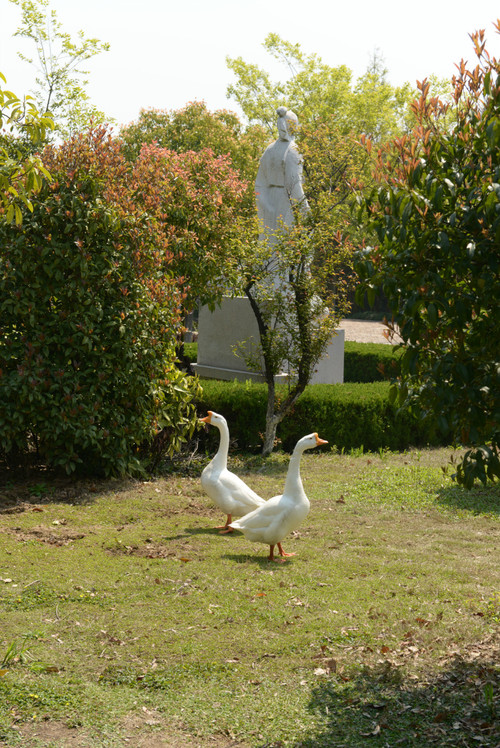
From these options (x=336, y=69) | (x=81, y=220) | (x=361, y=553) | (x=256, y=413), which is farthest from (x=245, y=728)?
(x=336, y=69)

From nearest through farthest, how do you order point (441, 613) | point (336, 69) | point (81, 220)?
point (441, 613) < point (81, 220) < point (336, 69)

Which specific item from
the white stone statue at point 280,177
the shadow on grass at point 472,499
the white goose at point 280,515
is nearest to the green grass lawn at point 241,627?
the shadow on grass at point 472,499

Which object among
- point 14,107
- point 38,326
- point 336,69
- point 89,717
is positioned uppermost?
point 336,69

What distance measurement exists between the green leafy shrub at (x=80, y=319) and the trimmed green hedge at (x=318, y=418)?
2.00 m

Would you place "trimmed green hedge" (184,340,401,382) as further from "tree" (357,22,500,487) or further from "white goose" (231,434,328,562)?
"tree" (357,22,500,487)

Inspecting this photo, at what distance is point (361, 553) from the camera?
6645mm

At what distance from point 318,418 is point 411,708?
7008 millimetres

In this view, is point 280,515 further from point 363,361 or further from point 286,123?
point 363,361

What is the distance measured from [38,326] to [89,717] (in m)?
5.39

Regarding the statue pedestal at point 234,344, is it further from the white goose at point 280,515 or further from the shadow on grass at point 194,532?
the white goose at point 280,515

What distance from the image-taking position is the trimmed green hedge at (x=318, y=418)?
10.8 metres

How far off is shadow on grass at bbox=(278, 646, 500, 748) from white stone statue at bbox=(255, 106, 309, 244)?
395 inches

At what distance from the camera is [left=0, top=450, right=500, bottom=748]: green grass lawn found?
12.6 ft

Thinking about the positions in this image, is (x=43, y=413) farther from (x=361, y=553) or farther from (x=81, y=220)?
(x=361, y=553)
